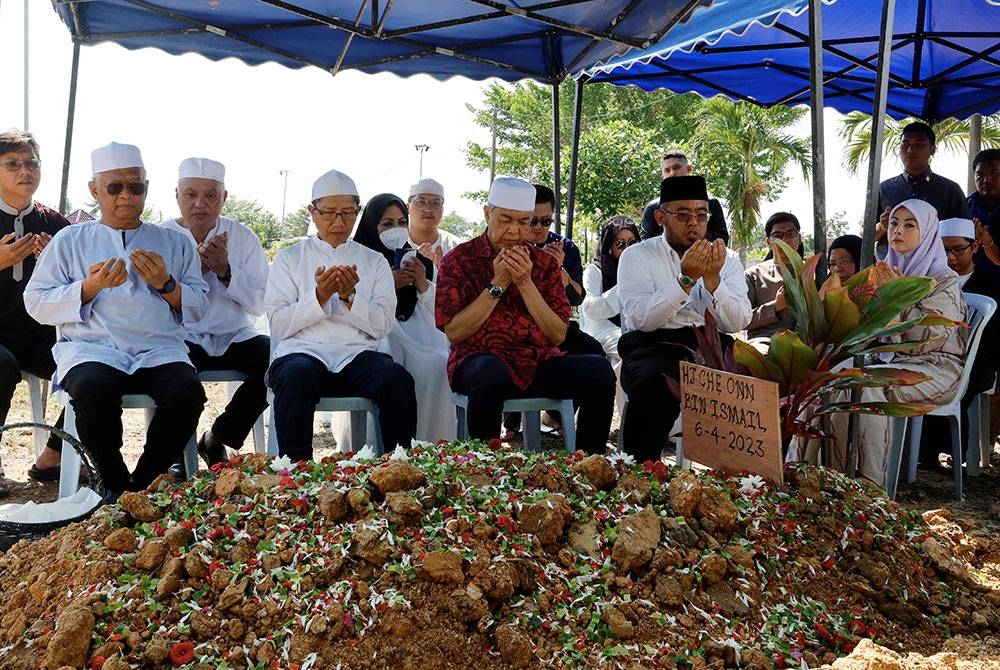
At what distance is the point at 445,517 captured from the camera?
2234mm

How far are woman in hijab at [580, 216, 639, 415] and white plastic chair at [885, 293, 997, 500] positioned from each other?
1.83m

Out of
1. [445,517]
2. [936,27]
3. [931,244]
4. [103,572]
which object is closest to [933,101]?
[936,27]

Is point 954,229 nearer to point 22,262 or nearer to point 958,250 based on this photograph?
point 958,250

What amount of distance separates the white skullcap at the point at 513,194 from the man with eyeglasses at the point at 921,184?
3.05 meters

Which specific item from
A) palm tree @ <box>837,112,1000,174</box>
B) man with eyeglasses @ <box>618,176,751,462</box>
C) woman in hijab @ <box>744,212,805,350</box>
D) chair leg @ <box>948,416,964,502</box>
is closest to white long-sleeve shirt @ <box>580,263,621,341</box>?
woman in hijab @ <box>744,212,805,350</box>

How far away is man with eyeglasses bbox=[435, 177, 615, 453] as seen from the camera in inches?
152

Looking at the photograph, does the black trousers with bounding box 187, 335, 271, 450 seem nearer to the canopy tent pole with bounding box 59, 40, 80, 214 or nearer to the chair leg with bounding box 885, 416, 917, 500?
the canopy tent pole with bounding box 59, 40, 80, 214

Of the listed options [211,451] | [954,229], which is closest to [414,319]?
[211,451]

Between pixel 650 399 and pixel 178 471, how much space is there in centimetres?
240

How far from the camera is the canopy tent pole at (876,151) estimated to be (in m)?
3.77

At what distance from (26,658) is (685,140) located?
29473 mm

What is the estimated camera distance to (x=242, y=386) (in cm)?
457

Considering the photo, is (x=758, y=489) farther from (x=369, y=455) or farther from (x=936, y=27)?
(x=936, y=27)

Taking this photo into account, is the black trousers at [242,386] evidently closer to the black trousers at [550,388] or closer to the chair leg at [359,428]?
the chair leg at [359,428]
